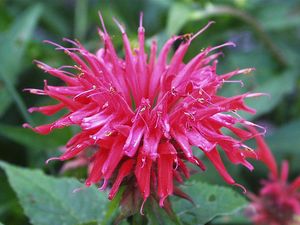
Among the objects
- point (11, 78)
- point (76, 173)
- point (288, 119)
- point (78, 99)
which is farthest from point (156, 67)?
point (288, 119)

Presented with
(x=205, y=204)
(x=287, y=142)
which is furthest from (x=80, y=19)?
(x=205, y=204)

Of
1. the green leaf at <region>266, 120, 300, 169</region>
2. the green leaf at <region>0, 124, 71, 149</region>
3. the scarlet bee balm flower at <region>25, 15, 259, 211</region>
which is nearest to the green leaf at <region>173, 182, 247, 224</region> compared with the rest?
the scarlet bee balm flower at <region>25, 15, 259, 211</region>

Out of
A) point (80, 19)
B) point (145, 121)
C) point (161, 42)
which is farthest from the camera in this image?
point (80, 19)

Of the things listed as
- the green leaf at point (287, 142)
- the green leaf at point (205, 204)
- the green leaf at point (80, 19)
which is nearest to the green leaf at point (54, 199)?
the green leaf at point (205, 204)

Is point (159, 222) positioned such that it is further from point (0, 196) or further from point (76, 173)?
point (0, 196)

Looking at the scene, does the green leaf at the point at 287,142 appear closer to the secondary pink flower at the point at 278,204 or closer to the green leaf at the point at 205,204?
the secondary pink flower at the point at 278,204

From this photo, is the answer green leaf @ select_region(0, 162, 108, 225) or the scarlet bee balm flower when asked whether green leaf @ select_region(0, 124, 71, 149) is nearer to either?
green leaf @ select_region(0, 162, 108, 225)

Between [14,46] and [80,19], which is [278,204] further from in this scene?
[80,19]
